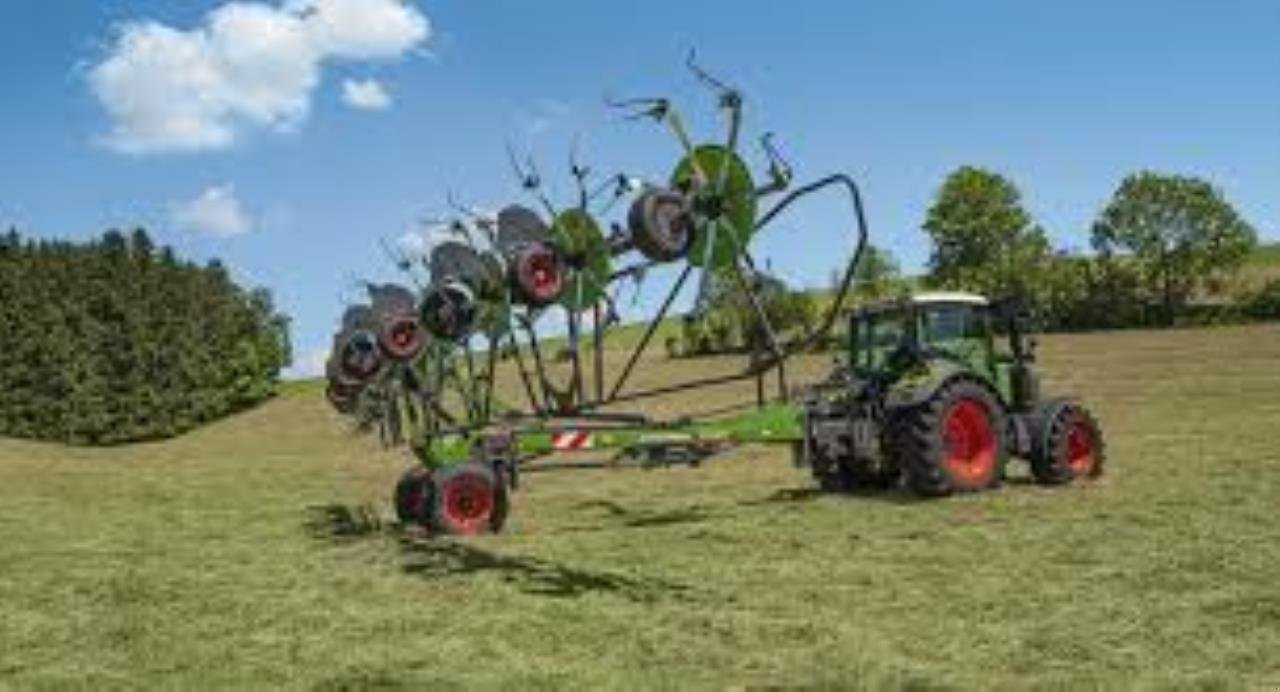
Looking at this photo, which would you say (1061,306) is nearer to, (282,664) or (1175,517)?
(1175,517)

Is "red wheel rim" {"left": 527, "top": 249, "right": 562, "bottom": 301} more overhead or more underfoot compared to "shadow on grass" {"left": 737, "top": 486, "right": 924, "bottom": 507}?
more overhead

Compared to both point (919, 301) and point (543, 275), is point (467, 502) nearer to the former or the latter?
point (543, 275)

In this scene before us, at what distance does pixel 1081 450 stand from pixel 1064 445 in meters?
0.62

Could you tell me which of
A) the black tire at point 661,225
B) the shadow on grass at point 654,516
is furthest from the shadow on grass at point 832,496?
the black tire at point 661,225

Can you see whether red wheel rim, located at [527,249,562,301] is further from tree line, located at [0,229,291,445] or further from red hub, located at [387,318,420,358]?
tree line, located at [0,229,291,445]

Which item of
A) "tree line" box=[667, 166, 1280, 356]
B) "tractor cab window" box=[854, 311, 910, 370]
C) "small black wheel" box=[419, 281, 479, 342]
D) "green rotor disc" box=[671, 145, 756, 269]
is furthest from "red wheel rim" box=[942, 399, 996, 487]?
"tree line" box=[667, 166, 1280, 356]

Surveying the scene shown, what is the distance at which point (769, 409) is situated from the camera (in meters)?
17.0

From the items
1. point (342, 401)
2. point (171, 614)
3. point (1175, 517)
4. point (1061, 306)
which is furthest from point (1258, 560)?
point (1061, 306)

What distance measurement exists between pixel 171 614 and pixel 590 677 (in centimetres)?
460

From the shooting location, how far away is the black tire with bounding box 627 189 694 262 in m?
14.9

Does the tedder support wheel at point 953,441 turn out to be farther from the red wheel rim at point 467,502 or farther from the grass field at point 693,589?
the red wheel rim at point 467,502

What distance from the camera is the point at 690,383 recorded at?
18.5 m

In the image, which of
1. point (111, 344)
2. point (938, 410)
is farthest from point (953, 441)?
point (111, 344)

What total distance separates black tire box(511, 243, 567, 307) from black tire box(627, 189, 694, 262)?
66.8 inches
